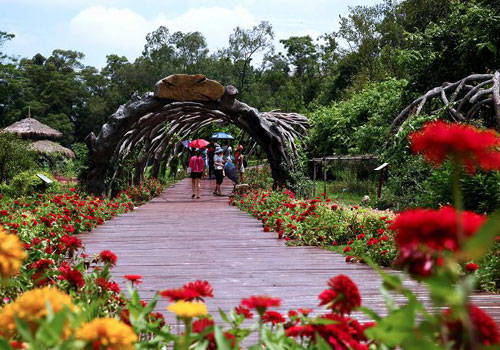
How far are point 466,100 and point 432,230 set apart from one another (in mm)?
8319

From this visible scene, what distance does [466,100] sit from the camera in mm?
8367

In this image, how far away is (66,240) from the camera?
2.77m

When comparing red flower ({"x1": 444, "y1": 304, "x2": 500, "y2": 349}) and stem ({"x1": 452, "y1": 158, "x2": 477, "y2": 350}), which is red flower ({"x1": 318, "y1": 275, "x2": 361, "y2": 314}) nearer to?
red flower ({"x1": 444, "y1": 304, "x2": 500, "y2": 349})

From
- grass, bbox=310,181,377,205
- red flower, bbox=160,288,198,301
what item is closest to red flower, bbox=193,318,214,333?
red flower, bbox=160,288,198,301

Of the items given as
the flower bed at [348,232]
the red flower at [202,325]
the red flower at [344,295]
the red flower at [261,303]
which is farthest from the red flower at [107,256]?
the flower bed at [348,232]

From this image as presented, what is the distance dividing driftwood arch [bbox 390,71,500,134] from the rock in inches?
150

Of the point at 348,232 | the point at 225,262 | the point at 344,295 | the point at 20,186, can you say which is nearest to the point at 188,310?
the point at 344,295

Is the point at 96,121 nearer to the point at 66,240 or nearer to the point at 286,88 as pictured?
the point at 286,88

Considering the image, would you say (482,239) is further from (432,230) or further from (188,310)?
(188,310)

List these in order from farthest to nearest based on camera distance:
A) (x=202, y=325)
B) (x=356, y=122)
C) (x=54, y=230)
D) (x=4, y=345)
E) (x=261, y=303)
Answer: (x=356, y=122), (x=54, y=230), (x=202, y=325), (x=261, y=303), (x=4, y=345)

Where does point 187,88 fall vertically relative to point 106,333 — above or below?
above

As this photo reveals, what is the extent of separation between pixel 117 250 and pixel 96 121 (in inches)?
1542

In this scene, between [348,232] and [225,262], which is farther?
[348,232]

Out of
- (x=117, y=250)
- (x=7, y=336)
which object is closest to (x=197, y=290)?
(x=7, y=336)
